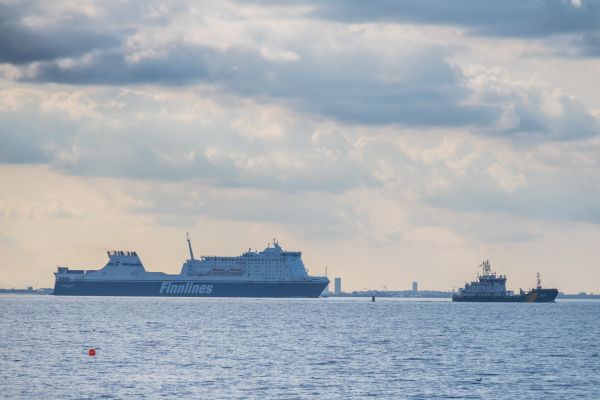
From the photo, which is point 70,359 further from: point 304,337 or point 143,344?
point 304,337

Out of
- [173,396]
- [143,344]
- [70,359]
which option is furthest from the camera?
[143,344]

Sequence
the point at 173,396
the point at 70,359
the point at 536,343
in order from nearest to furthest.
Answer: the point at 173,396 → the point at 70,359 → the point at 536,343

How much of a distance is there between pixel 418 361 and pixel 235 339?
2844cm

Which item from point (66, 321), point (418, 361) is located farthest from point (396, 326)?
point (418, 361)

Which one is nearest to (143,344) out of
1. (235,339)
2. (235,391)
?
(235,339)

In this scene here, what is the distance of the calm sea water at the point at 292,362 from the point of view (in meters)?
68.2

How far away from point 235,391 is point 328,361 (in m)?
21.0

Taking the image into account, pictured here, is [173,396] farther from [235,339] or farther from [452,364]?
[235,339]

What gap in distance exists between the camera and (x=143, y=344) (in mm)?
102812

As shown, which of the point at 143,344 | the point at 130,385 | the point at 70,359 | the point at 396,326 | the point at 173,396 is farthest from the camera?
the point at 396,326

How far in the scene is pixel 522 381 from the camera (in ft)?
246

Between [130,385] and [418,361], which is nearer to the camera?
[130,385]

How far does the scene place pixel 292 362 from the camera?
8588cm

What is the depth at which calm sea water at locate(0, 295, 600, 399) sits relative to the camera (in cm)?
6819
